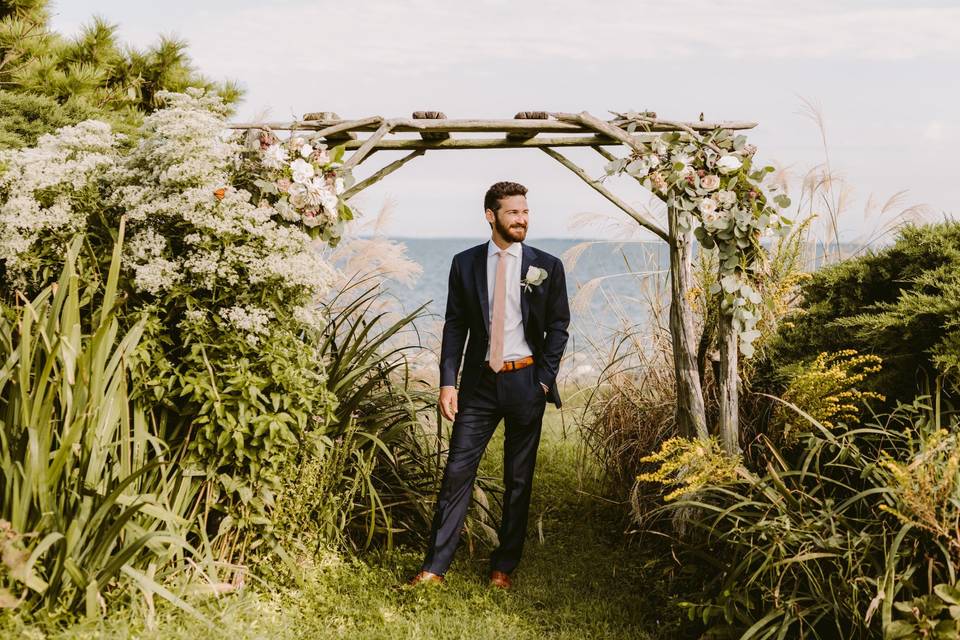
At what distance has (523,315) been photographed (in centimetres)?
462

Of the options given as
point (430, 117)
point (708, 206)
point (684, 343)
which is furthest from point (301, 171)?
point (684, 343)

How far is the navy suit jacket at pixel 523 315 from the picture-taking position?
462cm

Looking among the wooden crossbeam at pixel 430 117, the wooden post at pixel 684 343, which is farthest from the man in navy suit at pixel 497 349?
the wooden post at pixel 684 343

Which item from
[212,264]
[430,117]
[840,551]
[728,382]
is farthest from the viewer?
[430,117]

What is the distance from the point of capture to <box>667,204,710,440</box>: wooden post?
480 cm

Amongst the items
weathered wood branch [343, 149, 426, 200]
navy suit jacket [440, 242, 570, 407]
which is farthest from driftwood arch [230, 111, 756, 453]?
navy suit jacket [440, 242, 570, 407]

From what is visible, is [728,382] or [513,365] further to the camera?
[728,382]

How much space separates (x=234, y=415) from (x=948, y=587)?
3145 mm

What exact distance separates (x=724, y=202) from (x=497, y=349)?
1446 mm

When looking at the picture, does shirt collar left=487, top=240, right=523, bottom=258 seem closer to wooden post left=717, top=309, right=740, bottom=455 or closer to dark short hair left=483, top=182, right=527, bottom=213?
dark short hair left=483, top=182, right=527, bottom=213

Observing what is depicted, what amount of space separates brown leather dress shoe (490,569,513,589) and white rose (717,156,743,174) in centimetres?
251

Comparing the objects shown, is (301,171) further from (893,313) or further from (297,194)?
(893,313)

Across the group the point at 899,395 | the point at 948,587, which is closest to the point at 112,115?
the point at 899,395

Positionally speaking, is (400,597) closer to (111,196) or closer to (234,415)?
(234,415)
